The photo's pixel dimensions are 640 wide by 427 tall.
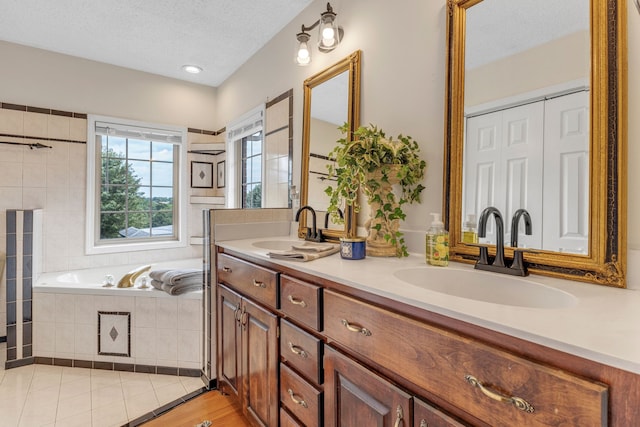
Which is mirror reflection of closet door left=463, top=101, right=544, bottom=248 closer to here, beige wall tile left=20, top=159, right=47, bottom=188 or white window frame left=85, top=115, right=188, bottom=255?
white window frame left=85, top=115, right=188, bottom=255

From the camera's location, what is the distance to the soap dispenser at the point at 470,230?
1.21m

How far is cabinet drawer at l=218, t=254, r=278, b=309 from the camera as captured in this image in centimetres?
137

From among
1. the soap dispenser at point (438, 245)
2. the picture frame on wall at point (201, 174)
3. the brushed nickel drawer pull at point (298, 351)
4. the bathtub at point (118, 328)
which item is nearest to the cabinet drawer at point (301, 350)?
the brushed nickel drawer pull at point (298, 351)

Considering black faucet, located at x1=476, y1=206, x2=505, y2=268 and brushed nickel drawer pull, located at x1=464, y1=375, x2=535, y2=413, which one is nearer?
brushed nickel drawer pull, located at x1=464, y1=375, x2=535, y2=413

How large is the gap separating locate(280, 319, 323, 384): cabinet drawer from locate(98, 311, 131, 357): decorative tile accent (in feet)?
5.17

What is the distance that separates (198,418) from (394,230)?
4.85 feet

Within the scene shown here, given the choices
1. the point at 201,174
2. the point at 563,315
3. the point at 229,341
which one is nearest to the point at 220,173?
the point at 201,174

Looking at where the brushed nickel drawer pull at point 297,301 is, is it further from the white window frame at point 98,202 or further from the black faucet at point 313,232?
the white window frame at point 98,202

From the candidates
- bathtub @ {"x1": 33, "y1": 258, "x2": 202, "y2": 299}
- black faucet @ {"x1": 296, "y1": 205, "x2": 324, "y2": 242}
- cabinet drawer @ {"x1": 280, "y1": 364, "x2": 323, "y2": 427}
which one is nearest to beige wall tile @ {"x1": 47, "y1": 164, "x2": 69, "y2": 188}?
bathtub @ {"x1": 33, "y1": 258, "x2": 202, "y2": 299}

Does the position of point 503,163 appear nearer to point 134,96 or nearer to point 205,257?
point 205,257

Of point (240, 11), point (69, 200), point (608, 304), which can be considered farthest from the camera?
point (69, 200)

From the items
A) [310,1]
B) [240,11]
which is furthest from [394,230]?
[240,11]

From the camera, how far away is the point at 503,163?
1.15 m

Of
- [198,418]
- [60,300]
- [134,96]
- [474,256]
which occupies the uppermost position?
[134,96]
